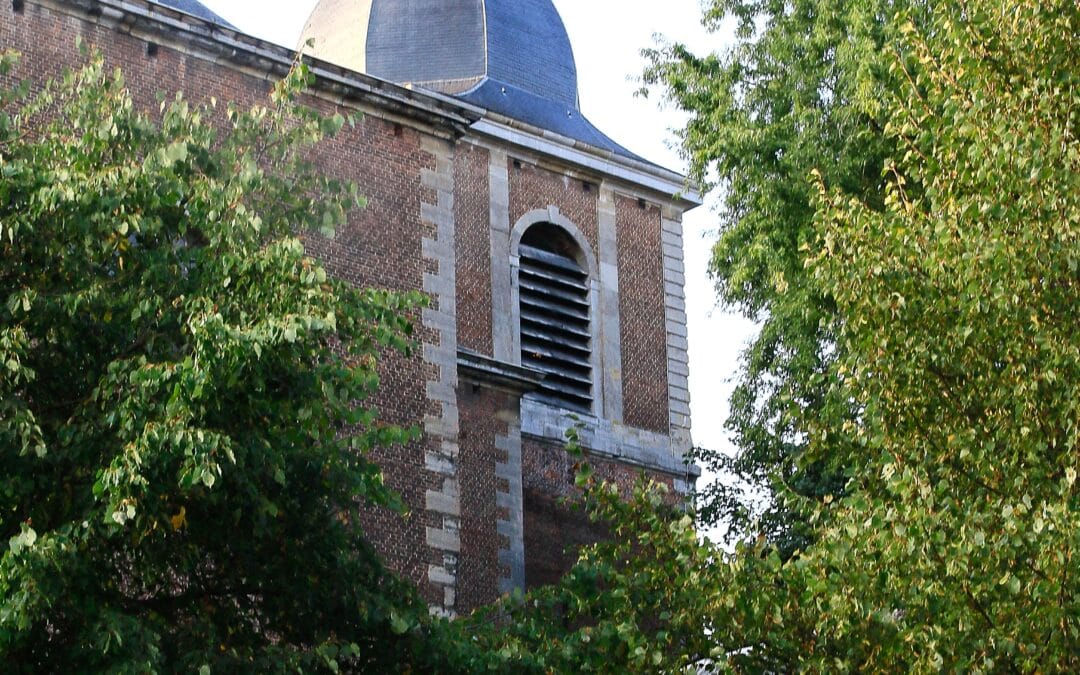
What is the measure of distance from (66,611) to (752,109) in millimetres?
13686

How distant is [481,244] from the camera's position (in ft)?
86.5

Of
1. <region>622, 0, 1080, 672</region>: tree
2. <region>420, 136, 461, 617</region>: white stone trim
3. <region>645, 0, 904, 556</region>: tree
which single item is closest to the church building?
<region>420, 136, 461, 617</region>: white stone trim

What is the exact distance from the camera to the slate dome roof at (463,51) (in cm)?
2786

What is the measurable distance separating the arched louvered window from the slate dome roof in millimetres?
1755

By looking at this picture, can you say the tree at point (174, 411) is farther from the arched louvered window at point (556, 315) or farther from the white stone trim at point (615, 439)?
the arched louvered window at point (556, 315)

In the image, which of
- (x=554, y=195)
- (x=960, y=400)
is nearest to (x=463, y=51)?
(x=554, y=195)

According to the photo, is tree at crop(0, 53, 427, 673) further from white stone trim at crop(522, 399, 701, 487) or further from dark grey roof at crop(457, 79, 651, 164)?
dark grey roof at crop(457, 79, 651, 164)

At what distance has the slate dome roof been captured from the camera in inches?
1097

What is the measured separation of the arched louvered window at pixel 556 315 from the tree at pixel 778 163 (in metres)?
2.66

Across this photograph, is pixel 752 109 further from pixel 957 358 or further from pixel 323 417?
pixel 323 417

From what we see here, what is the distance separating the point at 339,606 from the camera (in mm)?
12461

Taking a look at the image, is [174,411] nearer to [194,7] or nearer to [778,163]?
[778,163]

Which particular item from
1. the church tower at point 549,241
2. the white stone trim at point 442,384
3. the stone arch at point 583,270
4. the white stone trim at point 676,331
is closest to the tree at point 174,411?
the white stone trim at point 442,384

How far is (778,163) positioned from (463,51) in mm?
7168
